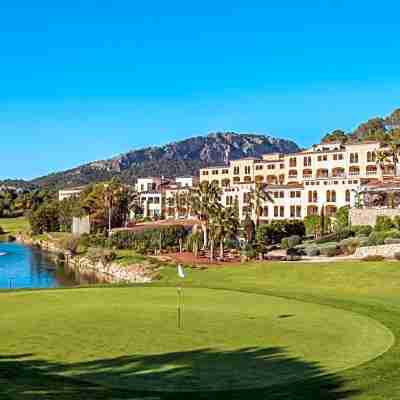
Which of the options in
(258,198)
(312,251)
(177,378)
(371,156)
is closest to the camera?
(177,378)

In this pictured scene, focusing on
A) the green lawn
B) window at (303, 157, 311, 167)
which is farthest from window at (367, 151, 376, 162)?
the green lawn

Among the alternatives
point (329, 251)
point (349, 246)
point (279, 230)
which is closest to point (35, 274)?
point (279, 230)

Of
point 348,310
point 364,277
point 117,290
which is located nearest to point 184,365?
point 348,310

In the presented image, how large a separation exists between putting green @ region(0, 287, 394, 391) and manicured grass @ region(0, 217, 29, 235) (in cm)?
10962

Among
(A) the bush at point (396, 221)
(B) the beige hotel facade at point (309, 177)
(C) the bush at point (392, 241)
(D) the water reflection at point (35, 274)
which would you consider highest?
(B) the beige hotel facade at point (309, 177)

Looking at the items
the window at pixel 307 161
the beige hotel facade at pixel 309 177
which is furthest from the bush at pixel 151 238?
the window at pixel 307 161

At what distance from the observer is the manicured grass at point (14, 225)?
130837 millimetres

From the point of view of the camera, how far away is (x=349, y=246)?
5516 cm

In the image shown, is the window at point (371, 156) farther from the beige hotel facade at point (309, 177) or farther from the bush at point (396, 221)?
the bush at point (396, 221)

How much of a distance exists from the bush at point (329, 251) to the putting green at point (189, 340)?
3093cm

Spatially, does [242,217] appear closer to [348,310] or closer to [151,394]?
[348,310]

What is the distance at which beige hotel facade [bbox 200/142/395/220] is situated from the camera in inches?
3041

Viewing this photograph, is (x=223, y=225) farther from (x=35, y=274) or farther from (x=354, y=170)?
(x=354, y=170)

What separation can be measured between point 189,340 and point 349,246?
41298 millimetres
